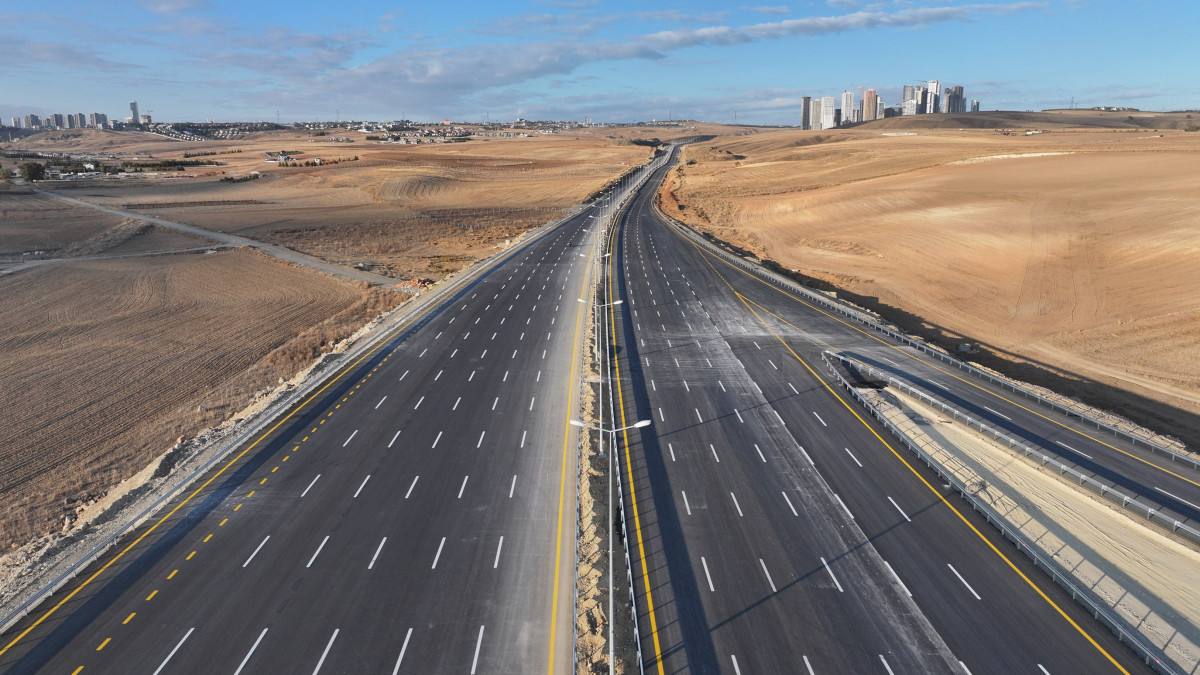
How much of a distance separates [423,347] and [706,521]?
28.4 m

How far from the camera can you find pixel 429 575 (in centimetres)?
2391

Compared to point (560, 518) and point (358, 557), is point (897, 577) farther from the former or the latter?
point (358, 557)

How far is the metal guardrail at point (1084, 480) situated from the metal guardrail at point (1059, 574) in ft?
13.6

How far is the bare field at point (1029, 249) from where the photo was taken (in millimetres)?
48062

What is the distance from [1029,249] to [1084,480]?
54035mm

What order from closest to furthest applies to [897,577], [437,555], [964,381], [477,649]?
[477,649]
[897,577]
[437,555]
[964,381]

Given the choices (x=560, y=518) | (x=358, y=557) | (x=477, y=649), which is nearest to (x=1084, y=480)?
(x=560, y=518)

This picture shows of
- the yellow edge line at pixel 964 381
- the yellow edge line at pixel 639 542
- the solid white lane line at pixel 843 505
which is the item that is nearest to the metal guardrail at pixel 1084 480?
the yellow edge line at pixel 964 381

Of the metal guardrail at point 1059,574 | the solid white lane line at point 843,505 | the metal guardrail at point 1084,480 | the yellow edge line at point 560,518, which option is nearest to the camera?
the metal guardrail at point 1059,574

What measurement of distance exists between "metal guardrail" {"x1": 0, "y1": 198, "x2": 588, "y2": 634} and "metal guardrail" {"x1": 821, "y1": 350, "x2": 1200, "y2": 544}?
121 feet

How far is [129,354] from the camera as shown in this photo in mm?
49250

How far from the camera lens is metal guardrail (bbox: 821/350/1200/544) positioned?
2584cm

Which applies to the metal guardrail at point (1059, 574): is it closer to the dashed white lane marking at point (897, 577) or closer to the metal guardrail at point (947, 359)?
the dashed white lane marking at point (897, 577)

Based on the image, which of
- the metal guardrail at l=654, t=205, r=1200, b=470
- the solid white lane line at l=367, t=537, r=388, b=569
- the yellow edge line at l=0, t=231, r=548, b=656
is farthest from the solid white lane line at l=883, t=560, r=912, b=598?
the yellow edge line at l=0, t=231, r=548, b=656
